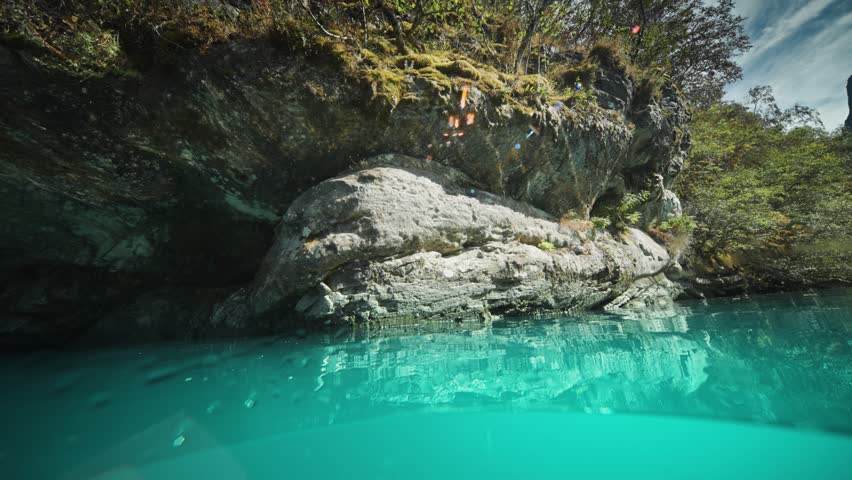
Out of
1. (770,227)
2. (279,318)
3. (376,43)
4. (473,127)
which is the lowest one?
(279,318)

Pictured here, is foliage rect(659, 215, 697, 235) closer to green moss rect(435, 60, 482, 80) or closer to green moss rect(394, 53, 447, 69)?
green moss rect(435, 60, 482, 80)

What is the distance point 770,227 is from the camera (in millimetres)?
9812

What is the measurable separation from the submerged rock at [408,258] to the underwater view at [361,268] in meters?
0.05

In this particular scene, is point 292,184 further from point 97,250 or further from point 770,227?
point 770,227

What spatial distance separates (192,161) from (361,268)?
346 cm

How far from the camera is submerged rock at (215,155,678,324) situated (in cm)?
458

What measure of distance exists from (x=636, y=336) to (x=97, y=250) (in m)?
9.27

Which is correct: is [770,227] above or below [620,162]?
below

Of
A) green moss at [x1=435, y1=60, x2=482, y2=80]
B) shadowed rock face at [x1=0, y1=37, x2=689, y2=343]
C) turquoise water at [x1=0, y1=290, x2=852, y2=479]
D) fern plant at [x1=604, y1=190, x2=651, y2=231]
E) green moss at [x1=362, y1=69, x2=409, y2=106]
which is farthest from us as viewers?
fern plant at [x1=604, y1=190, x2=651, y2=231]

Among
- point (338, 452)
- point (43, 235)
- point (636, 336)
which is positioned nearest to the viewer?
point (338, 452)

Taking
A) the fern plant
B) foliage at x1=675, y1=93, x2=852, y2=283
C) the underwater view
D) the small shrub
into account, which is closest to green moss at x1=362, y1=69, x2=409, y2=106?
the underwater view

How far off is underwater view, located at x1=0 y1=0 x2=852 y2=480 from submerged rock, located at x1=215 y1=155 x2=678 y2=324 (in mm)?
52

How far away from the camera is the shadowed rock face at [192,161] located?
4.25 m

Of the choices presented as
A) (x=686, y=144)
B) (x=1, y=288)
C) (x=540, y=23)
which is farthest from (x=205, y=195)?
(x=686, y=144)
